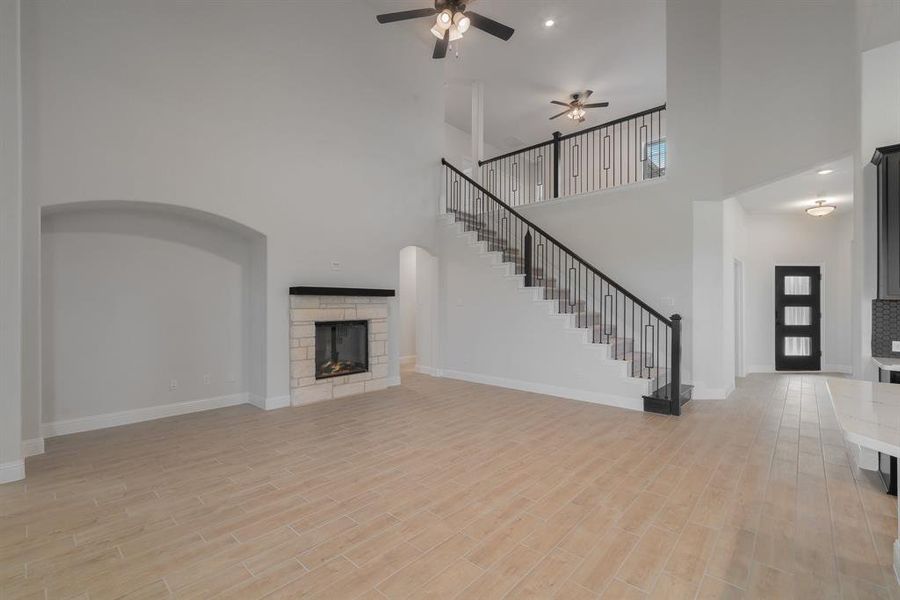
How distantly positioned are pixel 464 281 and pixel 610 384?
9.60 ft

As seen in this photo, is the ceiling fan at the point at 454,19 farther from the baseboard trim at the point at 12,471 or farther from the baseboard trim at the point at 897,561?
the baseboard trim at the point at 12,471

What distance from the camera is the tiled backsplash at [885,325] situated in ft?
11.1

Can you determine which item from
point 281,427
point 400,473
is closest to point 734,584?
point 400,473

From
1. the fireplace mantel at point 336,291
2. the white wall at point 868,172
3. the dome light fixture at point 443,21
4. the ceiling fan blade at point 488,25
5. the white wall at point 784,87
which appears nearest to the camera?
the white wall at point 868,172

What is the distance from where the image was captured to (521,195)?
11.5 metres

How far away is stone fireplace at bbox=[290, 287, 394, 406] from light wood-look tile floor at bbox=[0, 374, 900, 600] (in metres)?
1.00

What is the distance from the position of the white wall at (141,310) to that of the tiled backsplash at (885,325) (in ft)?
21.1

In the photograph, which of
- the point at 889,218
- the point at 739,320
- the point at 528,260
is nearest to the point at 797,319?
the point at 739,320

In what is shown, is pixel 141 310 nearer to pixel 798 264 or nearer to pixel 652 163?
pixel 652 163

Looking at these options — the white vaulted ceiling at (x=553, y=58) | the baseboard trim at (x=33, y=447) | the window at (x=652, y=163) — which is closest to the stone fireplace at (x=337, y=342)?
the baseboard trim at (x=33, y=447)

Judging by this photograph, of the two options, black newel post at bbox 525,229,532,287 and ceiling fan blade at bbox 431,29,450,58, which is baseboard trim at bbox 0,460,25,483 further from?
ceiling fan blade at bbox 431,29,450,58

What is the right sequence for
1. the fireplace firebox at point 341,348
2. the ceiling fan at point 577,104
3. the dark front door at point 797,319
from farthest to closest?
the ceiling fan at point 577,104
the dark front door at point 797,319
the fireplace firebox at point 341,348

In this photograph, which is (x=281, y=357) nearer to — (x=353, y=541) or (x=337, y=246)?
(x=337, y=246)

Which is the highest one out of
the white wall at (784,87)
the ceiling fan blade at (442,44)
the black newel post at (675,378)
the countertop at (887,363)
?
the ceiling fan blade at (442,44)
